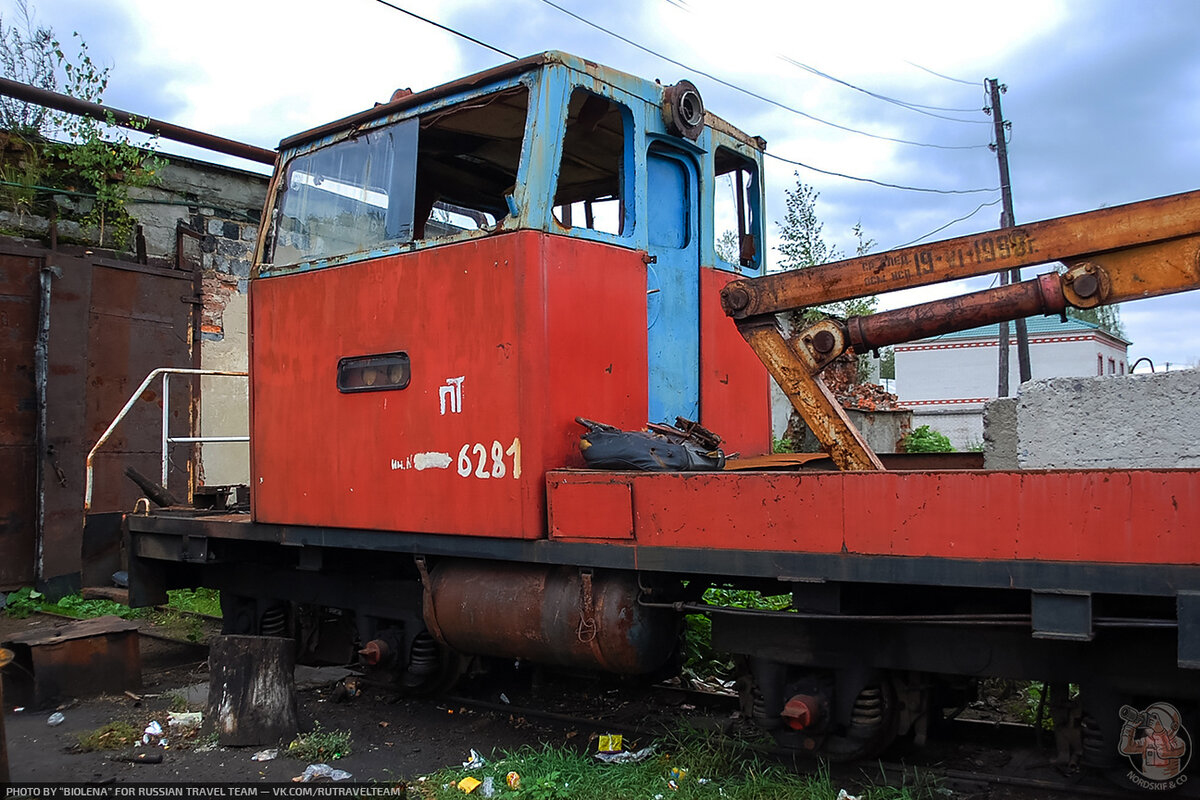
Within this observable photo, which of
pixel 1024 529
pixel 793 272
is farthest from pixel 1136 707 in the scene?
pixel 793 272

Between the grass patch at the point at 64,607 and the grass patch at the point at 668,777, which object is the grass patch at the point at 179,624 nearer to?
the grass patch at the point at 64,607

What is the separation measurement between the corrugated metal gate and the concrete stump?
188 inches

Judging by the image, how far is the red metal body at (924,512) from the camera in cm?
264

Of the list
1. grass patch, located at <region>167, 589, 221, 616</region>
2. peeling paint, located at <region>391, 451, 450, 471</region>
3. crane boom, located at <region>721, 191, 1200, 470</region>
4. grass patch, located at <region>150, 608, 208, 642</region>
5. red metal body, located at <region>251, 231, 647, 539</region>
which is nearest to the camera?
crane boom, located at <region>721, 191, 1200, 470</region>

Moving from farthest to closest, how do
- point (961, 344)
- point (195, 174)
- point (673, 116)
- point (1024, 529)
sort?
point (961, 344), point (195, 174), point (673, 116), point (1024, 529)

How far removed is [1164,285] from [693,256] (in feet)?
7.63

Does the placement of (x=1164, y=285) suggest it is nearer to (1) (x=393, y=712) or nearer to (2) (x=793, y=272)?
(2) (x=793, y=272)

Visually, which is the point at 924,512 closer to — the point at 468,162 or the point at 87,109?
the point at 468,162

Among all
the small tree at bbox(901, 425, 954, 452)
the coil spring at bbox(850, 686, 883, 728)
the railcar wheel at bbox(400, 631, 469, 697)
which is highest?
the small tree at bbox(901, 425, 954, 452)

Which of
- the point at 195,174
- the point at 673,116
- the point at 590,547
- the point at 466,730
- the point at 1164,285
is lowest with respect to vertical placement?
the point at 466,730

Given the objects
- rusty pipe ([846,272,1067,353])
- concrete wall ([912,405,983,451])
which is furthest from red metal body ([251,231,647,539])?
concrete wall ([912,405,983,451])

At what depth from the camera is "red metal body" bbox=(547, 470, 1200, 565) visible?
8.68ft

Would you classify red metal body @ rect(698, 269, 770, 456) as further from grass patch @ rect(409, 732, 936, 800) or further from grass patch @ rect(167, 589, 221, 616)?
grass patch @ rect(167, 589, 221, 616)

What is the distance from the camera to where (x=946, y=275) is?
3.42m
